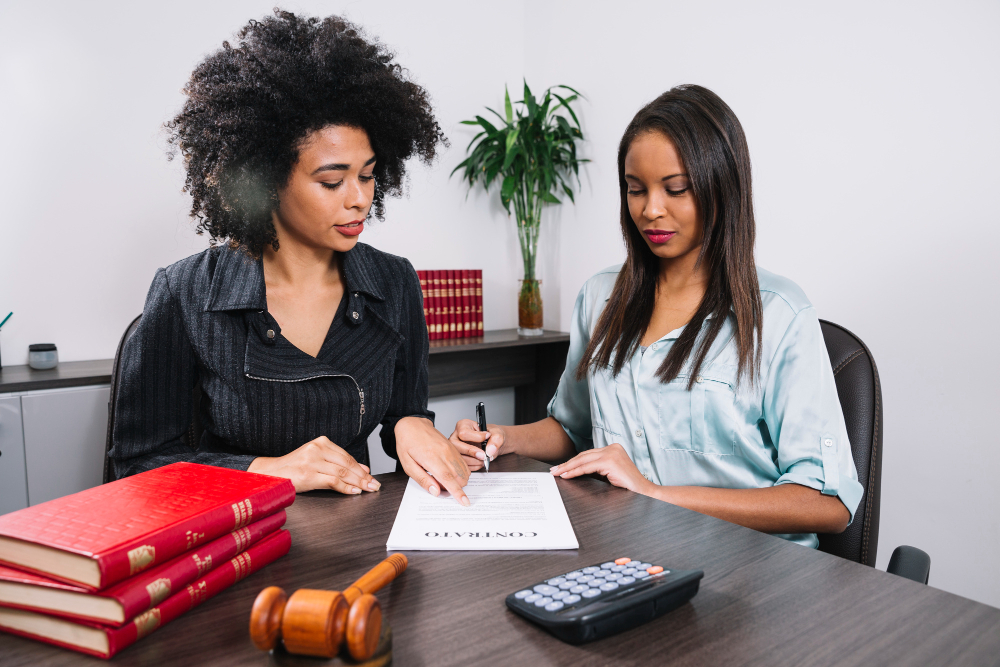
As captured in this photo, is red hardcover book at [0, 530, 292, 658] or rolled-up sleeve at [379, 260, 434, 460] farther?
rolled-up sleeve at [379, 260, 434, 460]

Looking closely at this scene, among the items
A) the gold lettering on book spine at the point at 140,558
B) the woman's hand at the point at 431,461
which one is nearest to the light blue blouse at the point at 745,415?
the woman's hand at the point at 431,461

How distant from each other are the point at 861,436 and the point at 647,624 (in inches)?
30.8

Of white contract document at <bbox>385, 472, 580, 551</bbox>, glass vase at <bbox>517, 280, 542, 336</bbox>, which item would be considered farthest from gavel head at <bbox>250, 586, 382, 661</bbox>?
glass vase at <bbox>517, 280, 542, 336</bbox>

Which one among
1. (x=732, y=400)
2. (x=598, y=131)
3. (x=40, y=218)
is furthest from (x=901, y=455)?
(x=40, y=218)

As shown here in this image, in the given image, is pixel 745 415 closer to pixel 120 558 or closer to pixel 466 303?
pixel 120 558

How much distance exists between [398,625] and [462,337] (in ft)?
7.77

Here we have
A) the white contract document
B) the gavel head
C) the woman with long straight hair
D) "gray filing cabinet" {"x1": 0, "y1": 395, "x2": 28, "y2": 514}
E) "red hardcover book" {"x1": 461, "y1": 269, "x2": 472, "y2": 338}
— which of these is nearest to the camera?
the gavel head

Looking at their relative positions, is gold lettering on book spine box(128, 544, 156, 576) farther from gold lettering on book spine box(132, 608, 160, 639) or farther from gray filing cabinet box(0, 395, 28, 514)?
gray filing cabinet box(0, 395, 28, 514)

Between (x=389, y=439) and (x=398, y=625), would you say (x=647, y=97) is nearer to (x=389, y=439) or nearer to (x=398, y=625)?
(x=389, y=439)

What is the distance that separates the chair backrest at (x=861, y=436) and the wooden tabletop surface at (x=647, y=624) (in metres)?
0.46

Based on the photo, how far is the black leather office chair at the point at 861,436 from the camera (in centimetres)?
116

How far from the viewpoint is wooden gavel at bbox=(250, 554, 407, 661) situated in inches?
19.9

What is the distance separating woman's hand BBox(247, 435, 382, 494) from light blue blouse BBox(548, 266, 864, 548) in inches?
22.1

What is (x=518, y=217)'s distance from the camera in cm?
307
